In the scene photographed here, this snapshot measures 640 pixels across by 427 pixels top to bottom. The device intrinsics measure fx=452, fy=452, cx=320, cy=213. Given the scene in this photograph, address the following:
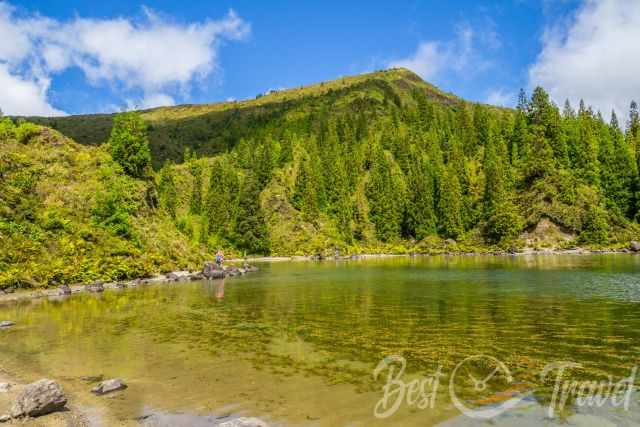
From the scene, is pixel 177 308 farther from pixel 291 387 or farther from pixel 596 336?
pixel 596 336

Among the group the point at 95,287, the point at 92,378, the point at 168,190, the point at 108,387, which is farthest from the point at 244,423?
the point at 168,190

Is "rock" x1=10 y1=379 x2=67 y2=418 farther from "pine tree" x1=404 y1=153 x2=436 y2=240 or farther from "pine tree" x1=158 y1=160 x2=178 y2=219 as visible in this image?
"pine tree" x1=404 y1=153 x2=436 y2=240

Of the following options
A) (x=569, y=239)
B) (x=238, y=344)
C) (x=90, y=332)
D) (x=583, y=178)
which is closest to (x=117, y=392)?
(x=238, y=344)

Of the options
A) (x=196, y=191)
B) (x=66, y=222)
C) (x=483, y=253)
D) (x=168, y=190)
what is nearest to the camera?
(x=66, y=222)

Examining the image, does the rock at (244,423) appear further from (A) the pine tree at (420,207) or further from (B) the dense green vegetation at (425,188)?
(A) the pine tree at (420,207)

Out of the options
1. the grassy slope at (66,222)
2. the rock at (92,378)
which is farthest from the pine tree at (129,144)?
the rock at (92,378)

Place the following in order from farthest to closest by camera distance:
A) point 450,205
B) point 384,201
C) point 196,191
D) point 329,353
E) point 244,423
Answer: point 196,191
point 384,201
point 450,205
point 329,353
point 244,423

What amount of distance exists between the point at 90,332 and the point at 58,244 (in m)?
29.0

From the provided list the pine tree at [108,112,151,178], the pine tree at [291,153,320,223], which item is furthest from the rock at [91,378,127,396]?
the pine tree at [291,153,320,223]

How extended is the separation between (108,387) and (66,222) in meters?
42.7

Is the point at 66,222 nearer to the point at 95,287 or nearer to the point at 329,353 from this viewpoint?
the point at 95,287

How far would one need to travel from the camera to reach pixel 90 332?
2277 cm

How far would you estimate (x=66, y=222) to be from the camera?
49.9m

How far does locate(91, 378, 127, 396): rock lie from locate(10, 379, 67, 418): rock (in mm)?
1264
